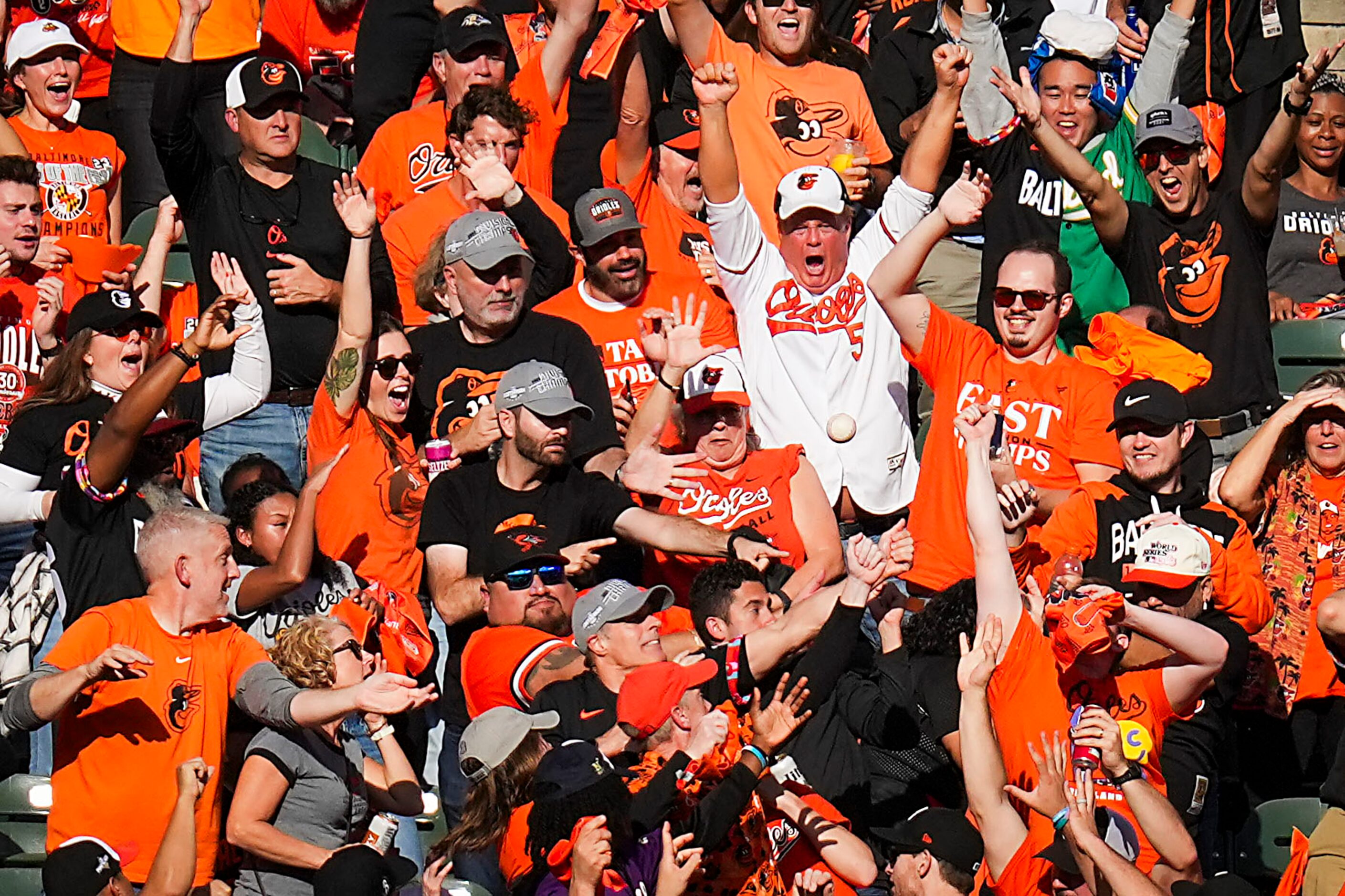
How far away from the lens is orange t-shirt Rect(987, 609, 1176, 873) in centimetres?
737

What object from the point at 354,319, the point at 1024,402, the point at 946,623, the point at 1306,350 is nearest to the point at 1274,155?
the point at 1306,350

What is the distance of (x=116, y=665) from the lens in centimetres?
703

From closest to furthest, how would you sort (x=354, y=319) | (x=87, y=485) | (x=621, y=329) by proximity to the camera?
(x=87, y=485)
(x=354, y=319)
(x=621, y=329)

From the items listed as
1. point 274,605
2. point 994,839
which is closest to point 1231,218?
point 994,839

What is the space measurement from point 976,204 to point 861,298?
880 millimetres

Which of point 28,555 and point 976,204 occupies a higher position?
point 976,204

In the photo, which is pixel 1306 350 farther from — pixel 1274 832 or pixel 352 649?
pixel 352 649

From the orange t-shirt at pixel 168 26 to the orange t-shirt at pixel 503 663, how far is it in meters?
3.46

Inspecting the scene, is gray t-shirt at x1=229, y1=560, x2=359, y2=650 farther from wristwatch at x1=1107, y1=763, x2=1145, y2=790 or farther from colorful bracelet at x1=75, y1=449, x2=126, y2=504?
wristwatch at x1=1107, y1=763, x2=1145, y2=790

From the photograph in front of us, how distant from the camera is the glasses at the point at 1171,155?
387 inches

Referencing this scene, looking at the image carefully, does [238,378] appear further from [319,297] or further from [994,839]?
[994,839]

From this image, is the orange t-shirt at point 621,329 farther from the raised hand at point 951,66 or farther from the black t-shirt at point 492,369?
the raised hand at point 951,66

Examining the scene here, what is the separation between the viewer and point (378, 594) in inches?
326

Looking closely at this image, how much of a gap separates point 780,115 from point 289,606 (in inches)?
122
